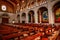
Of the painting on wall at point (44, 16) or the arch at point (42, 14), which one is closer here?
the painting on wall at point (44, 16)

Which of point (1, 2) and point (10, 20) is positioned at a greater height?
point (1, 2)

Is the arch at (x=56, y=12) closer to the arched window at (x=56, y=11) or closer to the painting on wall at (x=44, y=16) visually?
the arched window at (x=56, y=11)

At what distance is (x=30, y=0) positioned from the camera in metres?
18.6

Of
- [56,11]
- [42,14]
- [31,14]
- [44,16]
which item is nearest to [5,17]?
[31,14]

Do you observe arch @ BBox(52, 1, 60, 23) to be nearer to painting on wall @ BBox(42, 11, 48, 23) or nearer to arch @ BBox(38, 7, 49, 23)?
painting on wall @ BBox(42, 11, 48, 23)

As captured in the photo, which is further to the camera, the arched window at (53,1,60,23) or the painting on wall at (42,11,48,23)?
the painting on wall at (42,11,48,23)

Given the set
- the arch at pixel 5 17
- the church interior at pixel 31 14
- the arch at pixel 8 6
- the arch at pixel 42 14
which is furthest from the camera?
the arch at pixel 8 6

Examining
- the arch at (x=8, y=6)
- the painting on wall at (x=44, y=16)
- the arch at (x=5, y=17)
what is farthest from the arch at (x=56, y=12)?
the arch at (x=8, y=6)

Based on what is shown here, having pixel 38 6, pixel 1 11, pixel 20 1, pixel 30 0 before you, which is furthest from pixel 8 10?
pixel 38 6

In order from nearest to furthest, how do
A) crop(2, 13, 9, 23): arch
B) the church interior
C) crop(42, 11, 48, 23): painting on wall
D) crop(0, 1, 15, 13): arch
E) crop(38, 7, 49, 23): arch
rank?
the church interior < crop(42, 11, 48, 23): painting on wall < crop(38, 7, 49, 23): arch < crop(2, 13, 9, 23): arch < crop(0, 1, 15, 13): arch

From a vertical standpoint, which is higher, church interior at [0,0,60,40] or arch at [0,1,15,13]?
arch at [0,1,15,13]

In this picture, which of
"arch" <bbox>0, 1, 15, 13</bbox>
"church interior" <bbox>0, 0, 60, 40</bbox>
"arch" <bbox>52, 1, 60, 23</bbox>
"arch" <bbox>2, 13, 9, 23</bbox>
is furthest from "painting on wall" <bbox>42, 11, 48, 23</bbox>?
"arch" <bbox>0, 1, 15, 13</bbox>

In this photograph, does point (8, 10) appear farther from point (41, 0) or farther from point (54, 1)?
point (54, 1)

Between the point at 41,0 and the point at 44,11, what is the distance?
259 centimetres
